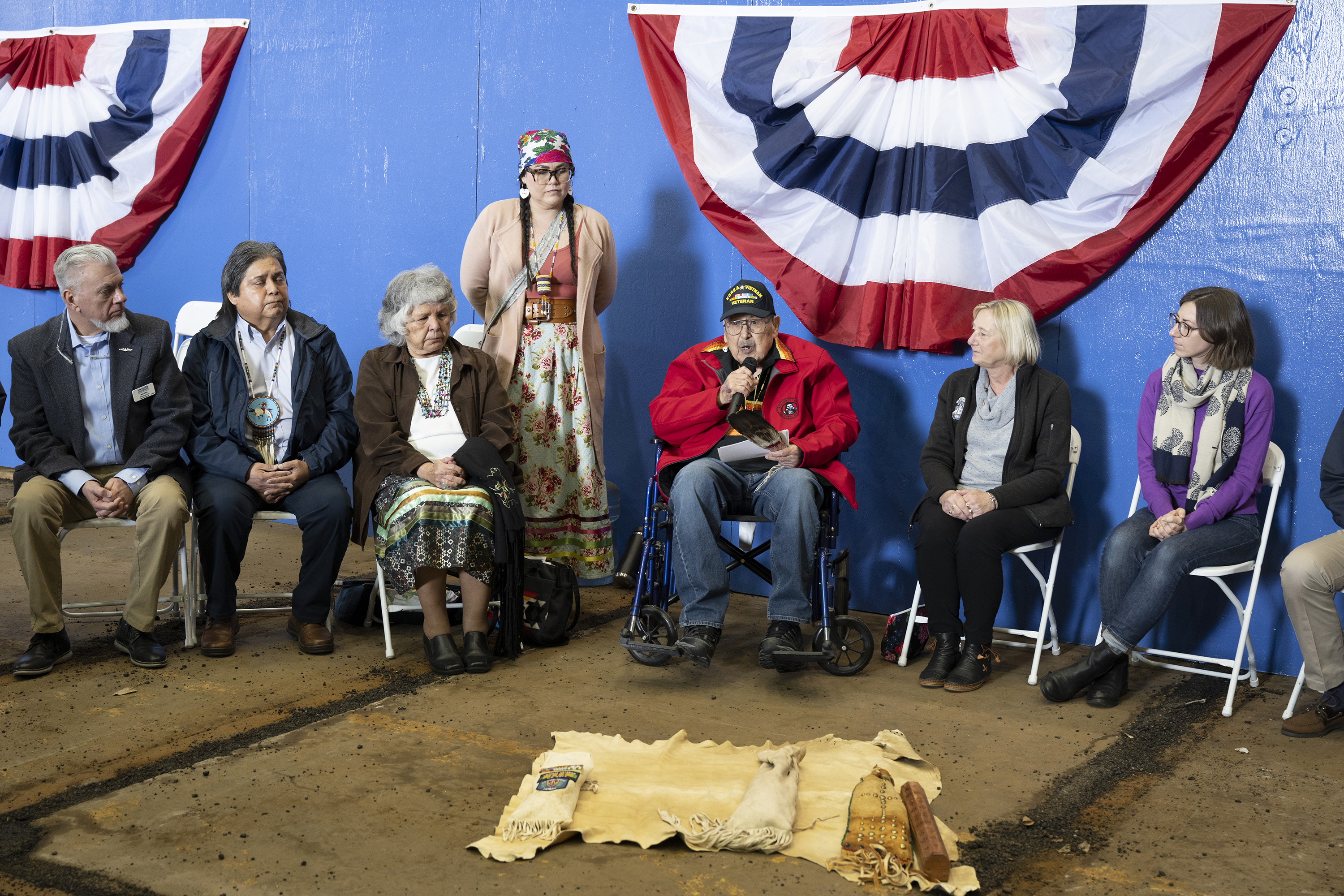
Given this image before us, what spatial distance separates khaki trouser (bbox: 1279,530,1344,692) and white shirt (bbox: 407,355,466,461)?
266cm

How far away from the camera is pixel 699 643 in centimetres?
350

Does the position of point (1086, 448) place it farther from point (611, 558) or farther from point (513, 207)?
point (513, 207)

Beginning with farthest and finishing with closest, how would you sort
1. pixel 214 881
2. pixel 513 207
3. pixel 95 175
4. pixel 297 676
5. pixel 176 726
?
pixel 95 175, pixel 513 207, pixel 297 676, pixel 176 726, pixel 214 881

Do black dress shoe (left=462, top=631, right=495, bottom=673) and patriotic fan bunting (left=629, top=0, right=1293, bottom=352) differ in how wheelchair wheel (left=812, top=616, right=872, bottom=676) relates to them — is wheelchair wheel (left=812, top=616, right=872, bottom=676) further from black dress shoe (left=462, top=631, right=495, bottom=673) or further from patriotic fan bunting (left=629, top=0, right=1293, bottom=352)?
patriotic fan bunting (left=629, top=0, right=1293, bottom=352)

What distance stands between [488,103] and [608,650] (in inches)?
106

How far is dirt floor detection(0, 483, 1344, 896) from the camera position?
2346 millimetres

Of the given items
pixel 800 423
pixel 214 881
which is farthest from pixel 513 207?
pixel 214 881

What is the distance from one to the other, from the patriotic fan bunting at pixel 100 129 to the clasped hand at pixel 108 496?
2886 mm

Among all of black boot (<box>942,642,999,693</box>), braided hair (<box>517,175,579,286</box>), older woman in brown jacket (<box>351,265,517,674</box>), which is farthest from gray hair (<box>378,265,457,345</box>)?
black boot (<box>942,642,999,693</box>)

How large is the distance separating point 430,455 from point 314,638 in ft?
2.38

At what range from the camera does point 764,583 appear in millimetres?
4750

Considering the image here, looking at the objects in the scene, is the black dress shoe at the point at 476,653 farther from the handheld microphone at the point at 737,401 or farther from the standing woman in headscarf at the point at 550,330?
the handheld microphone at the point at 737,401

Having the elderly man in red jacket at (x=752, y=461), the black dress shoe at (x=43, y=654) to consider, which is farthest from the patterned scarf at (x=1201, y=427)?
the black dress shoe at (x=43, y=654)

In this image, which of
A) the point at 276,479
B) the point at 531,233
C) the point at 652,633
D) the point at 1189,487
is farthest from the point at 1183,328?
the point at 276,479
